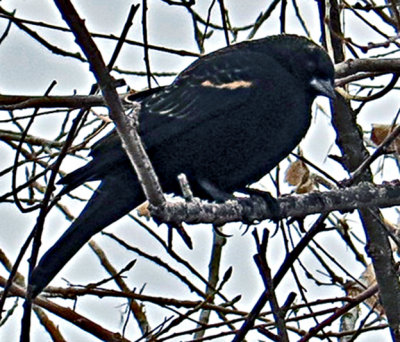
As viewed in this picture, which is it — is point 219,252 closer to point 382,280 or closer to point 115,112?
point 382,280

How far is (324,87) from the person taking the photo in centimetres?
356

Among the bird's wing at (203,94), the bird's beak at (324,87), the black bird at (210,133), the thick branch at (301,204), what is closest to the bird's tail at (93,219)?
the black bird at (210,133)

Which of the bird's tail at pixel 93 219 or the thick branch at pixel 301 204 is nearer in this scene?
the thick branch at pixel 301 204

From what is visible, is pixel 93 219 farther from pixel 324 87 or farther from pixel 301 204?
pixel 324 87

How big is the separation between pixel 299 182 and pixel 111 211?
91cm

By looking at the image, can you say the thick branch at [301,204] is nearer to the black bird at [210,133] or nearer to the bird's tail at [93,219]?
the black bird at [210,133]

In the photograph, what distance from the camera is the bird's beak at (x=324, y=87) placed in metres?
3.54

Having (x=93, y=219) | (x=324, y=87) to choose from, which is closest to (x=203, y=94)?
(x=324, y=87)

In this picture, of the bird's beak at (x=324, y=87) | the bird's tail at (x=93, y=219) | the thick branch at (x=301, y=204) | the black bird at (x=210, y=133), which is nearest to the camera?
the thick branch at (x=301, y=204)

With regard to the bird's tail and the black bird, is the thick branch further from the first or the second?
the bird's tail

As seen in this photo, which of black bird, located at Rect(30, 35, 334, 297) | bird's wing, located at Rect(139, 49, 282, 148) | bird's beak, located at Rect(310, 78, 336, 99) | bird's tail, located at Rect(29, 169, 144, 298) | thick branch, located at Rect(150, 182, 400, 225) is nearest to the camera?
thick branch, located at Rect(150, 182, 400, 225)

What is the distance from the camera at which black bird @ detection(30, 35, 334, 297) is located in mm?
3289

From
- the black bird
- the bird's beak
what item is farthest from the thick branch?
the bird's beak

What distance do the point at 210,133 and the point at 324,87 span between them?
17.5 inches
